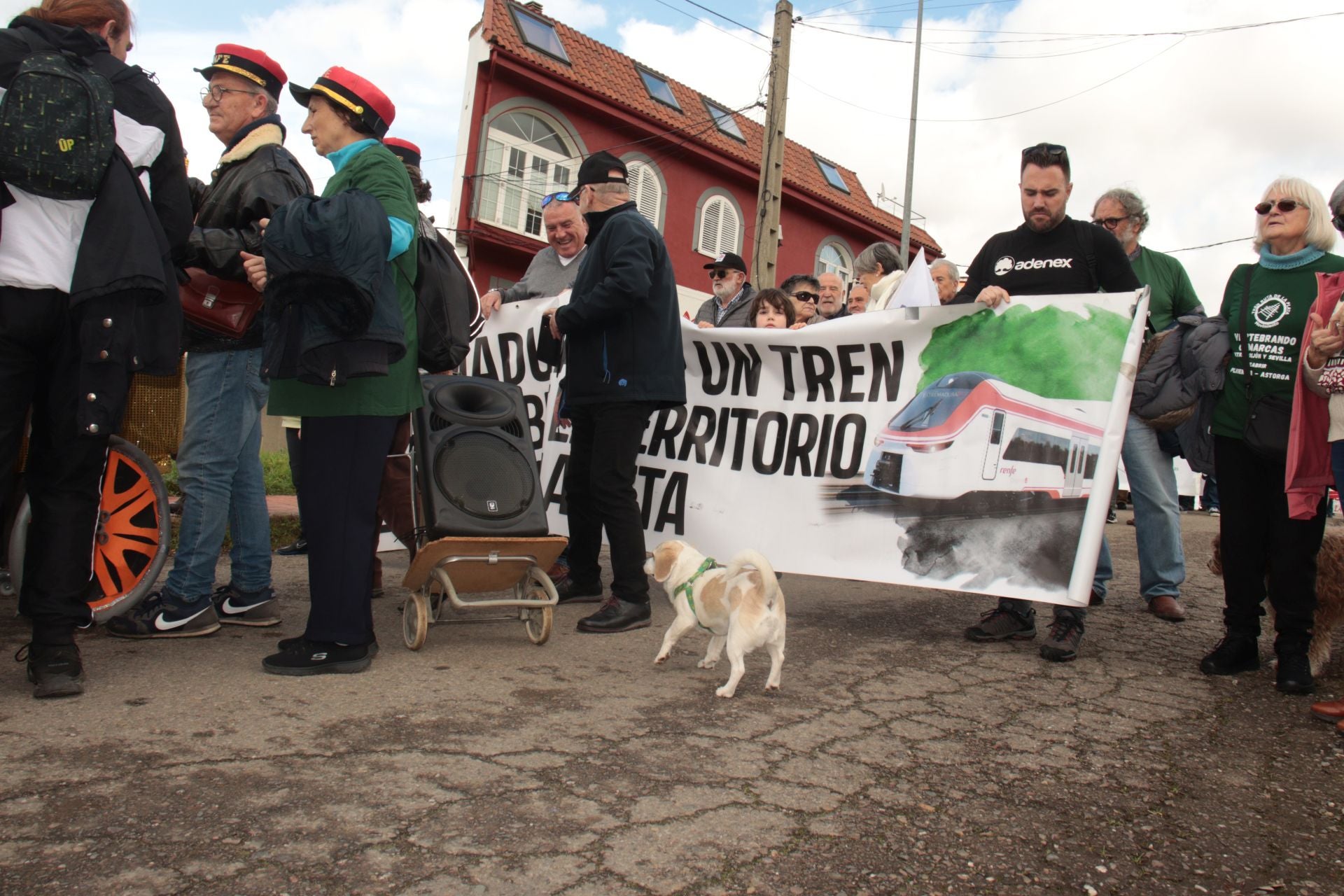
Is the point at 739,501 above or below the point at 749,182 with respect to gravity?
below

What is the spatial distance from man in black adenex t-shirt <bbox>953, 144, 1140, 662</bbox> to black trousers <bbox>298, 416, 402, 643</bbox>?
2546 mm

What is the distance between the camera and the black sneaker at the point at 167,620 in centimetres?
371

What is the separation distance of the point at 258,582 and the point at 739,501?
226cm

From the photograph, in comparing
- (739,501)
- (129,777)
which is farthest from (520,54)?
(129,777)

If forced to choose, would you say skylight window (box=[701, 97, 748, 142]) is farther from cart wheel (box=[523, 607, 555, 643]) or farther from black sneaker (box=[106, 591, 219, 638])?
black sneaker (box=[106, 591, 219, 638])

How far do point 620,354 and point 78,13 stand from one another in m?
2.19

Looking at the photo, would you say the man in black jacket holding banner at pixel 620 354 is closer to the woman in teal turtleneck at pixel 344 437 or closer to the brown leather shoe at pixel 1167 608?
the woman in teal turtleneck at pixel 344 437

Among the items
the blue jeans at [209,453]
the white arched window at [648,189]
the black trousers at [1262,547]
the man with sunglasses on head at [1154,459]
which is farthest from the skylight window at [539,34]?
the black trousers at [1262,547]

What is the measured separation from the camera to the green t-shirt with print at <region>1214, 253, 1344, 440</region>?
3.67 m

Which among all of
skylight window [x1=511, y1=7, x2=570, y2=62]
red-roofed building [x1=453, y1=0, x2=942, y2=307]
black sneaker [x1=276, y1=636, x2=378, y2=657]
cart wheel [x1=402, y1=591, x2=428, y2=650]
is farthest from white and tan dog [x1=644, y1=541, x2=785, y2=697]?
skylight window [x1=511, y1=7, x2=570, y2=62]

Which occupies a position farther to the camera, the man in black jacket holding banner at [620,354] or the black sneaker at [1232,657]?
the man in black jacket holding banner at [620,354]

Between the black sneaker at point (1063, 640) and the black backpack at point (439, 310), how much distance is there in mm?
2544

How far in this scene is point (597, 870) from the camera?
1920 mm

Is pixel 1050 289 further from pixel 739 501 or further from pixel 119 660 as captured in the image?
pixel 119 660
